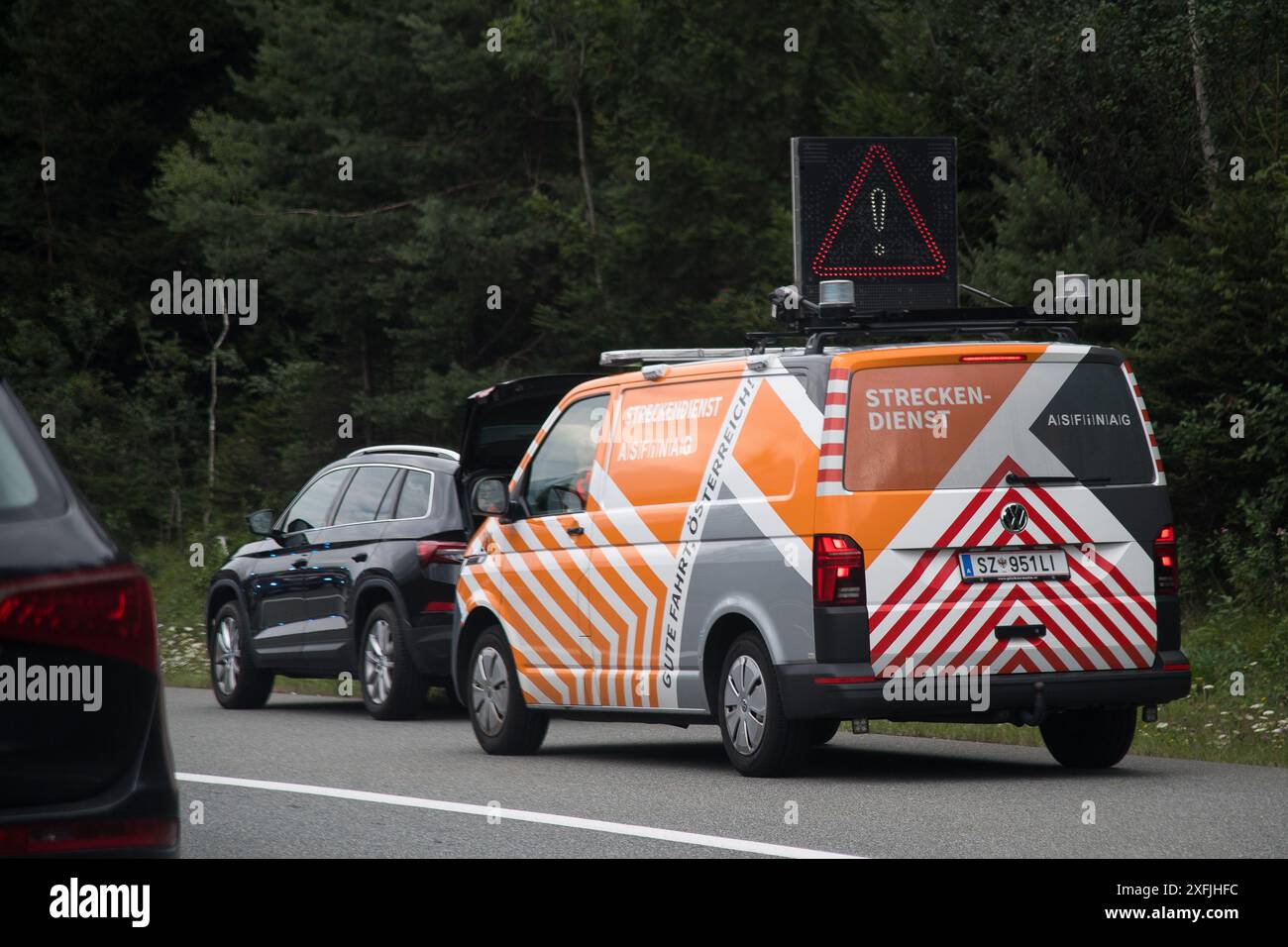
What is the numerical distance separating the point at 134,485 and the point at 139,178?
13969 mm

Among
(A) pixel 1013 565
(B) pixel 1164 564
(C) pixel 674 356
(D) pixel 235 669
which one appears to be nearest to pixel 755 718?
(A) pixel 1013 565

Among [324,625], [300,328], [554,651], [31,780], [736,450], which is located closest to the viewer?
[31,780]

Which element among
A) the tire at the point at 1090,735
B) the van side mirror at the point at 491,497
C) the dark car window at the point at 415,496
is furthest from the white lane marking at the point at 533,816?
the dark car window at the point at 415,496

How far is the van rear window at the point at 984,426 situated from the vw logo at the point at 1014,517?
0.20 meters

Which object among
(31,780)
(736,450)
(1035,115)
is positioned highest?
(1035,115)

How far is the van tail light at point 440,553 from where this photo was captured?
15.9 metres

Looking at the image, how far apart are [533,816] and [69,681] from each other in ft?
17.4

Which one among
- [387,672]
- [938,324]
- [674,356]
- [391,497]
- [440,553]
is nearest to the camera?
[938,324]

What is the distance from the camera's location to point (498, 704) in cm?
1327

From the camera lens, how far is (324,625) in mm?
17016

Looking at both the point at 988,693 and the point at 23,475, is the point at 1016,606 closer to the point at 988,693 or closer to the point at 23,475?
the point at 988,693

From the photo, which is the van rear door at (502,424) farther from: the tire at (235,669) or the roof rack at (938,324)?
the roof rack at (938,324)
